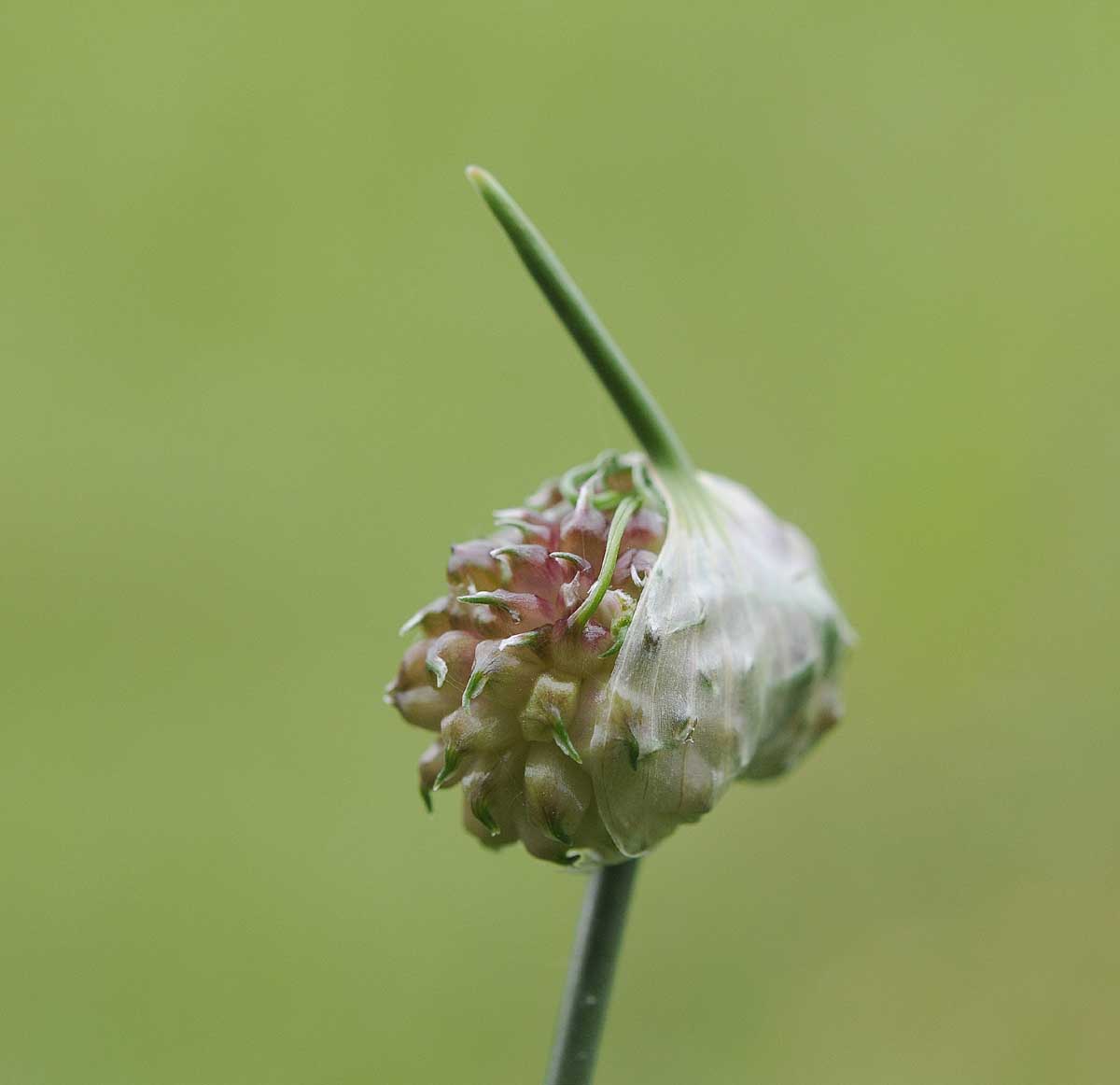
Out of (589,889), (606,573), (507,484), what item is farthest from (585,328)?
(507,484)

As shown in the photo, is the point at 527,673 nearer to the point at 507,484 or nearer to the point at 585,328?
the point at 585,328

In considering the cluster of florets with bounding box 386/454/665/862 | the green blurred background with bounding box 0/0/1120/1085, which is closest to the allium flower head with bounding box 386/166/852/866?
the cluster of florets with bounding box 386/454/665/862

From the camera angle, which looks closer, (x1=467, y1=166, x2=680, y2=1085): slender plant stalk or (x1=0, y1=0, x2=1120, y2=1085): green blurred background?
(x1=467, y1=166, x2=680, y2=1085): slender plant stalk

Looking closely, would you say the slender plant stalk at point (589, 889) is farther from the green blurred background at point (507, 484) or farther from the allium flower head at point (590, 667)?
the green blurred background at point (507, 484)

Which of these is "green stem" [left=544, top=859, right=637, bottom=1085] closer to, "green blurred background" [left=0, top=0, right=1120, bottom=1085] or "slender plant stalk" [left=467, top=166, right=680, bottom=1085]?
"slender plant stalk" [left=467, top=166, right=680, bottom=1085]

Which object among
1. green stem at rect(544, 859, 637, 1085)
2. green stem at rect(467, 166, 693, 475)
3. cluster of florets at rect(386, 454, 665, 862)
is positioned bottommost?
green stem at rect(544, 859, 637, 1085)

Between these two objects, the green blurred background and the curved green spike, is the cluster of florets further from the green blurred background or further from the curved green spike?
the green blurred background

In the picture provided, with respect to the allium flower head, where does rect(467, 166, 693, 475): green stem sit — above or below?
above
